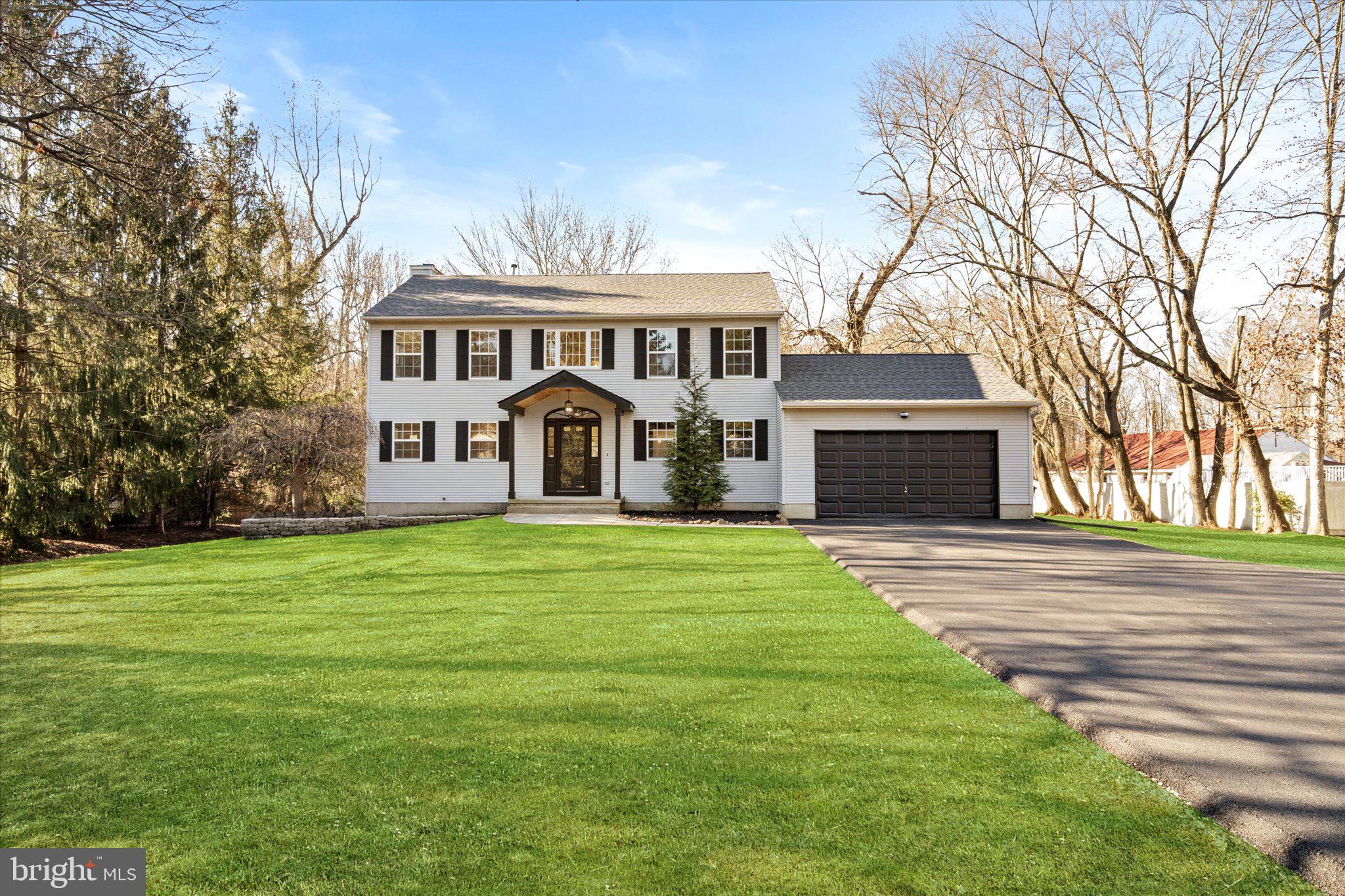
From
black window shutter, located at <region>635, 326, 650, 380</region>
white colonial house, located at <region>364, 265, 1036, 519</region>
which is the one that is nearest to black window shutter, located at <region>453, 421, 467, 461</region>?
white colonial house, located at <region>364, 265, 1036, 519</region>

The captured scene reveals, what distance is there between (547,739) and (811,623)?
324 cm

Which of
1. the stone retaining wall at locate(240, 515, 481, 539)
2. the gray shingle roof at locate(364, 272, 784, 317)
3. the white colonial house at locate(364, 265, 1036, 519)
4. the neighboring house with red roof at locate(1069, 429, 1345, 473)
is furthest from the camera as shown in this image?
the neighboring house with red roof at locate(1069, 429, 1345, 473)

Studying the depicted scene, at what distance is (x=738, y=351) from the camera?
63.1 feet

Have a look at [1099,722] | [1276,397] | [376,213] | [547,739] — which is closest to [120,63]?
[547,739]

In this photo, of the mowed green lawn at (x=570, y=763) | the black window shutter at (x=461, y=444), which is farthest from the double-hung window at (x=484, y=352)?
the mowed green lawn at (x=570, y=763)

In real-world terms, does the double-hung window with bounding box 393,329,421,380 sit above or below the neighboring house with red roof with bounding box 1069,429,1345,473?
above

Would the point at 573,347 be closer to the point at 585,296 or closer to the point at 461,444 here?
the point at 585,296

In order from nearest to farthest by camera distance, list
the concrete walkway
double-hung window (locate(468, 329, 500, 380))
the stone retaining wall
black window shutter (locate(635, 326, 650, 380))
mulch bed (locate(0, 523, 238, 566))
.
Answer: mulch bed (locate(0, 523, 238, 566)) → the concrete walkway → the stone retaining wall → black window shutter (locate(635, 326, 650, 380)) → double-hung window (locate(468, 329, 500, 380))

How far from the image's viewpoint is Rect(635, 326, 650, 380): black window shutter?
19.1m

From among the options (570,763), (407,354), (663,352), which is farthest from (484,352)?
(570,763)

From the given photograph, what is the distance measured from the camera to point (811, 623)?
6.32 metres

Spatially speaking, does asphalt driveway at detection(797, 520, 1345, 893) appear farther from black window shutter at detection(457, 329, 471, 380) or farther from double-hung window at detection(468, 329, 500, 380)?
black window shutter at detection(457, 329, 471, 380)

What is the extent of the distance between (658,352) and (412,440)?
276 inches

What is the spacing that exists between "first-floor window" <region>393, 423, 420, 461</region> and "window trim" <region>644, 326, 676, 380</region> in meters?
6.37
